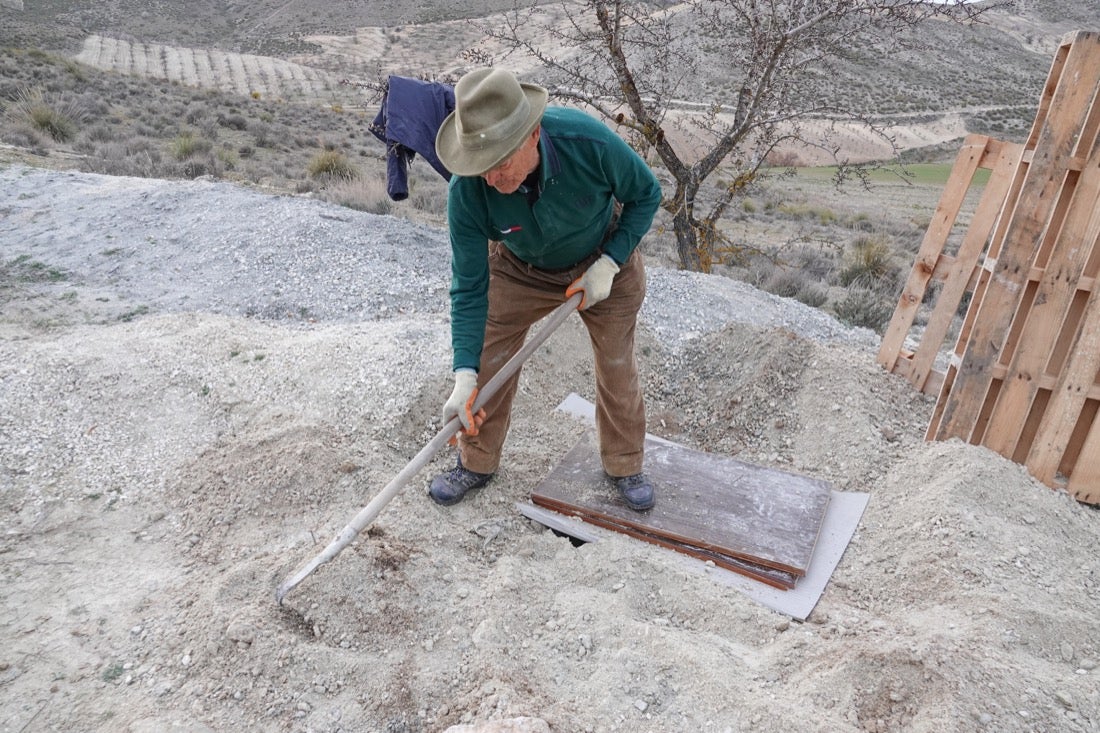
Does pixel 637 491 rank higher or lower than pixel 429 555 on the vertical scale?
higher

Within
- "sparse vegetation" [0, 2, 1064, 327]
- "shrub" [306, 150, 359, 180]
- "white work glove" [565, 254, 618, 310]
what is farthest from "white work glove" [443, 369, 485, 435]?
"shrub" [306, 150, 359, 180]

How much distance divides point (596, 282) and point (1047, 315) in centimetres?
229

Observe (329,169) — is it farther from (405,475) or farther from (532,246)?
(405,475)

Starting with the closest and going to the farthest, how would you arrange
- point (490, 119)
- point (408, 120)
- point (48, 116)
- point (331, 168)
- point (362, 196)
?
point (490, 119) < point (408, 120) < point (362, 196) < point (331, 168) < point (48, 116)

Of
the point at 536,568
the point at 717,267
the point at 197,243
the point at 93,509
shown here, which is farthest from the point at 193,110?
the point at 536,568

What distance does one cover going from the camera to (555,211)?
269 centimetres

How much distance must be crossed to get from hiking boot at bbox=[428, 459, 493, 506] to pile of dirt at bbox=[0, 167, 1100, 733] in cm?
7

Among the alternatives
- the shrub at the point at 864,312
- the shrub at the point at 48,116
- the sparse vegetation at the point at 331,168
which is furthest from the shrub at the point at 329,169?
the shrub at the point at 864,312

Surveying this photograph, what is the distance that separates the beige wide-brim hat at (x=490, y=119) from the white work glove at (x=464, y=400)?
86 cm

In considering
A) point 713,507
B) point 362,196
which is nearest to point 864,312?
point 713,507

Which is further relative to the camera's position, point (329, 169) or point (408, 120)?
point (329, 169)

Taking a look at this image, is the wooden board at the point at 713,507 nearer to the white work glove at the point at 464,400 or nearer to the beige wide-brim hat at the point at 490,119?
the white work glove at the point at 464,400

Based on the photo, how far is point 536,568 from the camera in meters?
2.90

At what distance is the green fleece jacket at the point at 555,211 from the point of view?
8.65 feet
